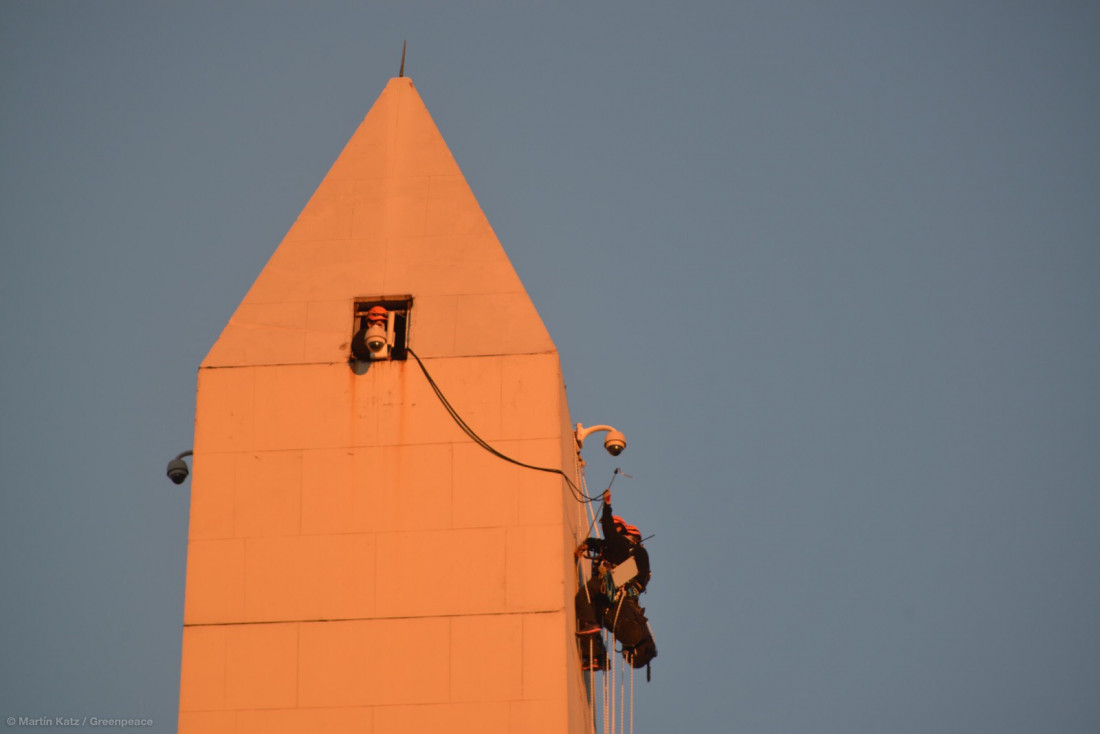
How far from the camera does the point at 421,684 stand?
2542 cm

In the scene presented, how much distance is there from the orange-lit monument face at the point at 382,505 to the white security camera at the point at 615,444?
616 mm

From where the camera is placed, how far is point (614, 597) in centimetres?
2767

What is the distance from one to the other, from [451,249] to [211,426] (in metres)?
3.99

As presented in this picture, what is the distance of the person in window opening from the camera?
27.1m

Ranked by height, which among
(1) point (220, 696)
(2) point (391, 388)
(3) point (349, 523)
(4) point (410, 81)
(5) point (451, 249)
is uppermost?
(4) point (410, 81)

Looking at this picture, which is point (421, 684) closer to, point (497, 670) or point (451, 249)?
point (497, 670)

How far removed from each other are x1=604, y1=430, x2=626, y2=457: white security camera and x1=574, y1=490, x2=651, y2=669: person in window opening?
0.87m

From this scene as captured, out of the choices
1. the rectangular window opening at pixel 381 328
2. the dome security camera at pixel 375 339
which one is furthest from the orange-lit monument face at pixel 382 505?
the dome security camera at pixel 375 339

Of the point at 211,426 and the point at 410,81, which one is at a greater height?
the point at 410,81

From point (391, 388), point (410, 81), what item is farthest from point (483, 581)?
point (410, 81)

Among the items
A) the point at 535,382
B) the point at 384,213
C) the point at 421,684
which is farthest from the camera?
the point at 384,213

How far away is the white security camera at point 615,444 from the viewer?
27812mm

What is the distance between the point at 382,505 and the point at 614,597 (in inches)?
133

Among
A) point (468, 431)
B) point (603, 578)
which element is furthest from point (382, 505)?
point (603, 578)
